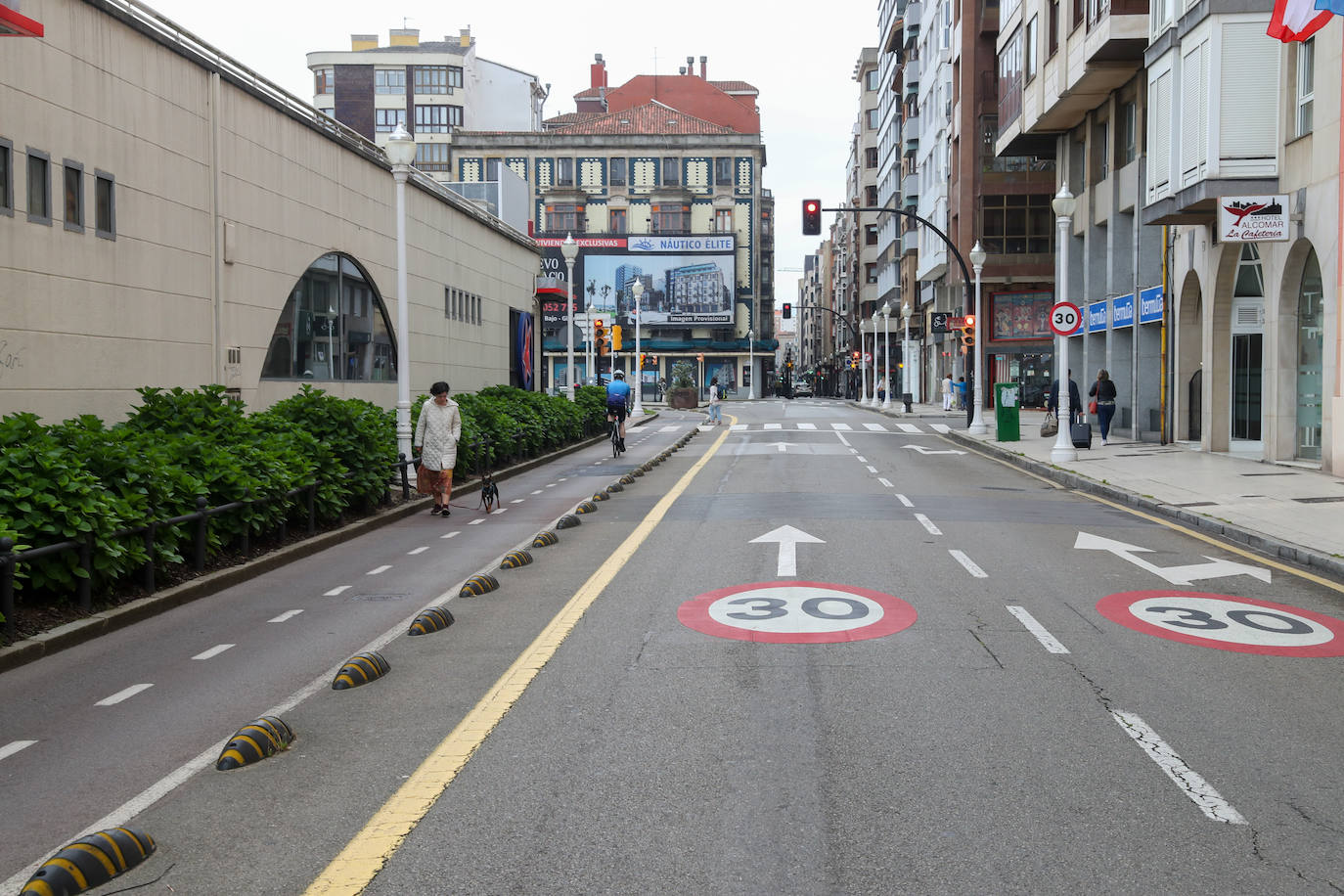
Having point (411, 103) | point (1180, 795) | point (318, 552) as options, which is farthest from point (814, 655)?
point (411, 103)

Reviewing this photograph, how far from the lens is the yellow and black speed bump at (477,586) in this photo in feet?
32.2

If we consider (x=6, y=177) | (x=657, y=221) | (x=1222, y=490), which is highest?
(x=657, y=221)

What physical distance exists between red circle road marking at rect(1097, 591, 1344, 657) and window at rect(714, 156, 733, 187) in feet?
310

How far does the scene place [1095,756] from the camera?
17.8ft

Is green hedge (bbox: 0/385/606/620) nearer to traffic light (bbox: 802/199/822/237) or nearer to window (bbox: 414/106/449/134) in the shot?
traffic light (bbox: 802/199/822/237)

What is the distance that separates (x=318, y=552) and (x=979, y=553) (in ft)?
22.4

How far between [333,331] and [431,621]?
15.8 m

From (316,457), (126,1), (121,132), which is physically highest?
(126,1)

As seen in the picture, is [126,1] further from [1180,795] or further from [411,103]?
[411,103]

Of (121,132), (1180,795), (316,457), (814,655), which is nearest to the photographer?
(1180,795)

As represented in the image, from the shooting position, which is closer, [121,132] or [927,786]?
[927,786]

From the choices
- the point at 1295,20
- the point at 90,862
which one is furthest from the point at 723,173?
the point at 90,862

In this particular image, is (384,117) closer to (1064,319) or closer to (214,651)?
(1064,319)

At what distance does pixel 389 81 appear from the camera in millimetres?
95875
